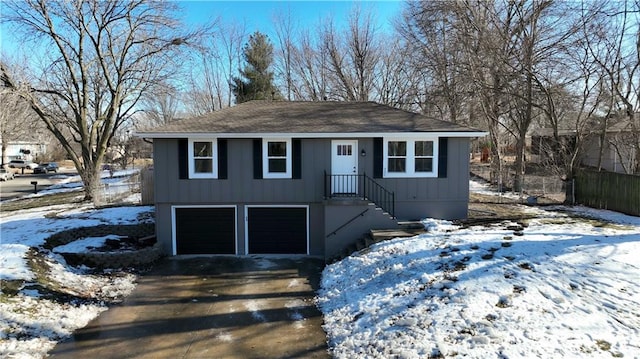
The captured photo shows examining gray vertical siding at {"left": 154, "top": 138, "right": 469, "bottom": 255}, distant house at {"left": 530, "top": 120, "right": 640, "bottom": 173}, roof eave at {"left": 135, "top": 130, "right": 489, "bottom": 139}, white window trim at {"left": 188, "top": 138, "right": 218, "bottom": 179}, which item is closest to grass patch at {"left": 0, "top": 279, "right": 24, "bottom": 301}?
gray vertical siding at {"left": 154, "top": 138, "right": 469, "bottom": 255}

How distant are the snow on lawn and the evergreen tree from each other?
891 inches

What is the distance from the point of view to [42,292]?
8.07 m

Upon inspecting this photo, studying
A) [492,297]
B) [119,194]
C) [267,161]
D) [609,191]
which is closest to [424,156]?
[267,161]

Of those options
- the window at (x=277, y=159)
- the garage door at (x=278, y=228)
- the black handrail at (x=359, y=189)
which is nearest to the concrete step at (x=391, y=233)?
the black handrail at (x=359, y=189)

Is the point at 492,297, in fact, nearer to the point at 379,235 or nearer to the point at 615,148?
the point at 379,235

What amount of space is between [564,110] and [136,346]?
2218cm

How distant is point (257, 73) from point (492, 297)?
30981mm

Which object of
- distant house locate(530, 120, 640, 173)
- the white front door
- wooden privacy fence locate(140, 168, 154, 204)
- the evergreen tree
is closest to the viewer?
the white front door

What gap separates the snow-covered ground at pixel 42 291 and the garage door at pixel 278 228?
383cm

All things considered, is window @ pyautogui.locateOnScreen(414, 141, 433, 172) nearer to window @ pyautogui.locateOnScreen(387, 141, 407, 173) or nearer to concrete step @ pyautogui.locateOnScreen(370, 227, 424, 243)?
window @ pyautogui.locateOnScreen(387, 141, 407, 173)

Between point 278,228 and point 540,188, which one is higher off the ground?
point 540,188

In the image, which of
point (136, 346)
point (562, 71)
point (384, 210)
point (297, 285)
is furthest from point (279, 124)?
point (562, 71)

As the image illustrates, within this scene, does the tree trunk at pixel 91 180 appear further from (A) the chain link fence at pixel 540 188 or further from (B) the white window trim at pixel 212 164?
(A) the chain link fence at pixel 540 188

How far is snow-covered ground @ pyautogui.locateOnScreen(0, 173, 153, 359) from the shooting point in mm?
6547
